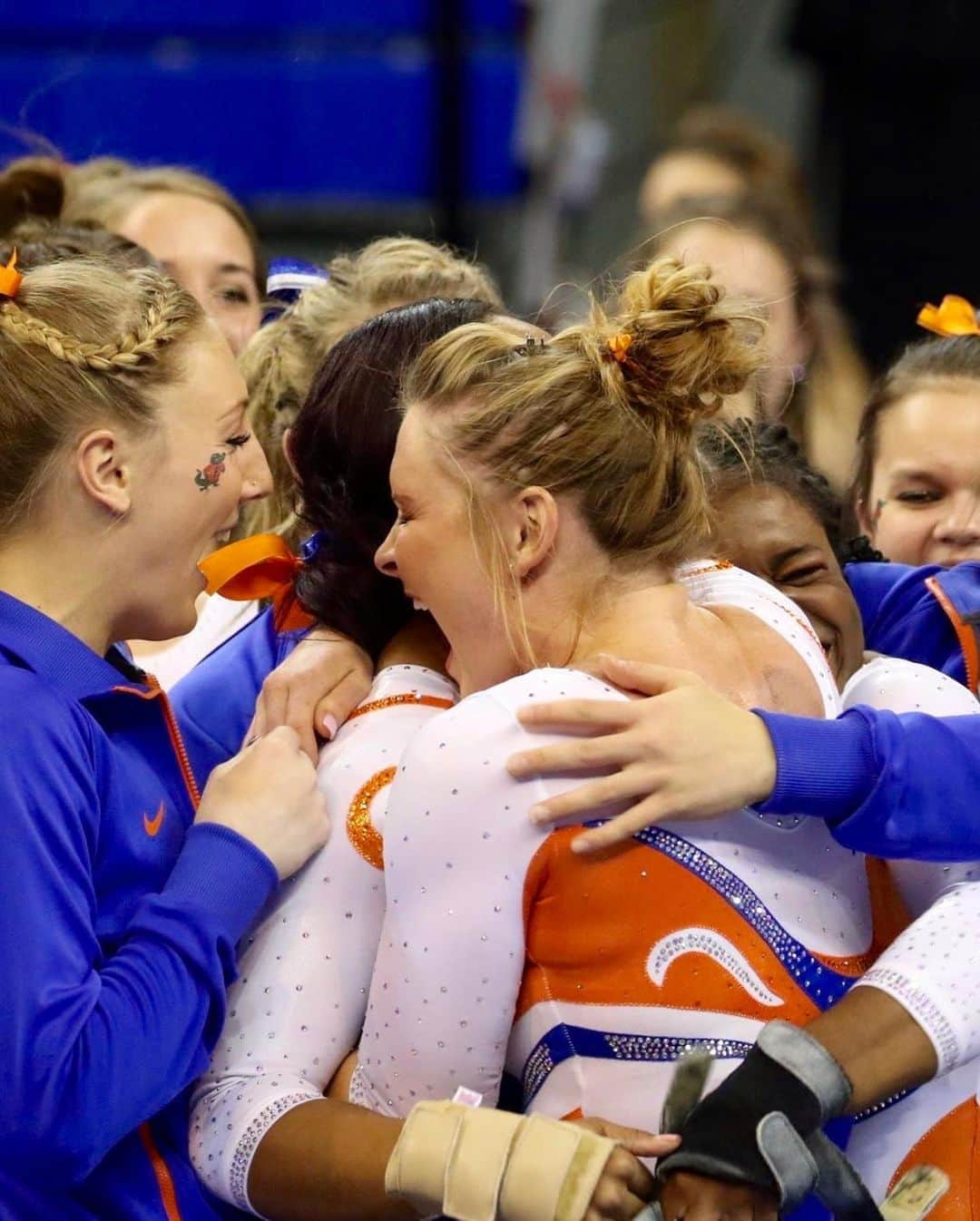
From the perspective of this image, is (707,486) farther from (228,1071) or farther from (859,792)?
(228,1071)

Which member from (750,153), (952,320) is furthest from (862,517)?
(750,153)

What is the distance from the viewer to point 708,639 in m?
1.45

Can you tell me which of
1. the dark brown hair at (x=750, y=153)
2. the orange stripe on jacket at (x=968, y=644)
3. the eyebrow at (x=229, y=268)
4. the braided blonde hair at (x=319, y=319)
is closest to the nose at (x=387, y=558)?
the braided blonde hair at (x=319, y=319)

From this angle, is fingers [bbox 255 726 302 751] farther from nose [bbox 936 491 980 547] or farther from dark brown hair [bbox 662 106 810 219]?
dark brown hair [bbox 662 106 810 219]

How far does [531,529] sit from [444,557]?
75 mm

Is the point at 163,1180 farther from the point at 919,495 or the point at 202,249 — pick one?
the point at 202,249

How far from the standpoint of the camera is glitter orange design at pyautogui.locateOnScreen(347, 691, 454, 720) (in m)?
1.57

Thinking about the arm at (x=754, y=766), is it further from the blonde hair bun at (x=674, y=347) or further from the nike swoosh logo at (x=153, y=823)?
the nike swoosh logo at (x=153, y=823)

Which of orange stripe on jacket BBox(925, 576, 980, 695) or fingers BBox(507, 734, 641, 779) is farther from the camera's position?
orange stripe on jacket BBox(925, 576, 980, 695)

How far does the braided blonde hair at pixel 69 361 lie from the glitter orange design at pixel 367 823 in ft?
1.18

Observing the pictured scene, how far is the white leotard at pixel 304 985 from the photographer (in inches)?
55.1

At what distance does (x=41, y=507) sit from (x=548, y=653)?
0.44m

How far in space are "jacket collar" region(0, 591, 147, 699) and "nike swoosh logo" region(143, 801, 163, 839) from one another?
4.3 inches

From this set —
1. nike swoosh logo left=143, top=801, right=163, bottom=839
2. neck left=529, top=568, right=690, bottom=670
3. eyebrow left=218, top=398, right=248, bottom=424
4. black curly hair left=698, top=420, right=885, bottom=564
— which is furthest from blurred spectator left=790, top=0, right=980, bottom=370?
nike swoosh logo left=143, top=801, right=163, bottom=839
